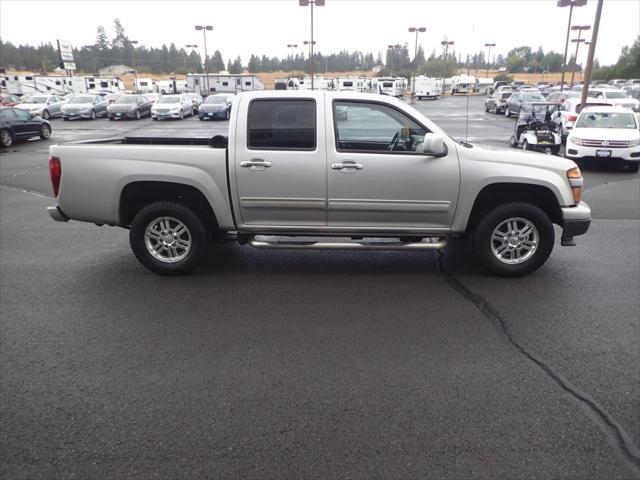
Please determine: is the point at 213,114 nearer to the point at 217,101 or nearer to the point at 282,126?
the point at 217,101

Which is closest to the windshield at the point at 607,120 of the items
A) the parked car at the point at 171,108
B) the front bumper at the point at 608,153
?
the front bumper at the point at 608,153

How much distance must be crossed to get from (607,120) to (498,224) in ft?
37.3

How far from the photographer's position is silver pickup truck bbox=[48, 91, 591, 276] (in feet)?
17.9

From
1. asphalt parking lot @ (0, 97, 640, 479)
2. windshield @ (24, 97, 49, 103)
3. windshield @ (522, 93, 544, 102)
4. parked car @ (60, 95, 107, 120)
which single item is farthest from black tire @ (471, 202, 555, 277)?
windshield @ (24, 97, 49, 103)

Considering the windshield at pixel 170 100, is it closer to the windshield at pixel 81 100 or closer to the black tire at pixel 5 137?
the windshield at pixel 81 100

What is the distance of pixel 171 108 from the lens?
110 ft

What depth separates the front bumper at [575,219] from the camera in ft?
18.4

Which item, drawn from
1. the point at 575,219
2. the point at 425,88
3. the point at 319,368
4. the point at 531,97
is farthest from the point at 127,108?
the point at 425,88

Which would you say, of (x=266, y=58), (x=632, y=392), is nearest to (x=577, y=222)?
(x=632, y=392)

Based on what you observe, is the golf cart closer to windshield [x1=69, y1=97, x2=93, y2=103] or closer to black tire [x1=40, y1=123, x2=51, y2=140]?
black tire [x1=40, y1=123, x2=51, y2=140]

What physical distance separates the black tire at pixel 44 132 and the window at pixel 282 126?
19688 millimetres

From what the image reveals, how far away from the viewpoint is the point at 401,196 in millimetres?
5488

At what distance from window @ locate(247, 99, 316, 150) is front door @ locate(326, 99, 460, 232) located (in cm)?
24

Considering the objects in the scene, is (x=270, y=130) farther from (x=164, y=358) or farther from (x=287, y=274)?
(x=164, y=358)
